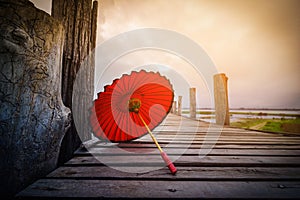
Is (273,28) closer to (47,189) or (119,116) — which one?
(119,116)

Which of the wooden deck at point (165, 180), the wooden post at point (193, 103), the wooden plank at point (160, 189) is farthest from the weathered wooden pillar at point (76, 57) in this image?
the wooden post at point (193, 103)

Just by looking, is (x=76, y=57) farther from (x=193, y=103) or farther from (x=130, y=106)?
(x=193, y=103)

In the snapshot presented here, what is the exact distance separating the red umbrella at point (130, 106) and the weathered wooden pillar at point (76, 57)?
15 centimetres

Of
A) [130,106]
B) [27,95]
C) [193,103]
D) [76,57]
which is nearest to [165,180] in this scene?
[27,95]

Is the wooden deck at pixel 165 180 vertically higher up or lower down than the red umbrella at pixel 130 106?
lower down

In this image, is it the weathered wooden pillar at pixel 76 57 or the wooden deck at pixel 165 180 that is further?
the weathered wooden pillar at pixel 76 57

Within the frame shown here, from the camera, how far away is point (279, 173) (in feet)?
2.90

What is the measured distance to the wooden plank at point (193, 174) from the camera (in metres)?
0.81

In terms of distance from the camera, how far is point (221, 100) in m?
3.88

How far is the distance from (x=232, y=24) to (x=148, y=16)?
14.2ft

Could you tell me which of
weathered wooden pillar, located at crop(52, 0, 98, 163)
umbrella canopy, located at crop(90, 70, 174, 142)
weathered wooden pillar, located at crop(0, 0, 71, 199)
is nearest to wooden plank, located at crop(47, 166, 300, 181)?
weathered wooden pillar, located at crop(0, 0, 71, 199)

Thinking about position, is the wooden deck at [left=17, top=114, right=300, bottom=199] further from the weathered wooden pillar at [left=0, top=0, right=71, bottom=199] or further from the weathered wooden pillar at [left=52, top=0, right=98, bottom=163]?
the weathered wooden pillar at [left=52, top=0, right=98, bottom=163]

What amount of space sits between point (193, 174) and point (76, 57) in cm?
149

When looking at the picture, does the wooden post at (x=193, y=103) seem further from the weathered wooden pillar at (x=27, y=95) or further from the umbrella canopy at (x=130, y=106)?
the weathered wooden pillar at (x=27, y=95)
